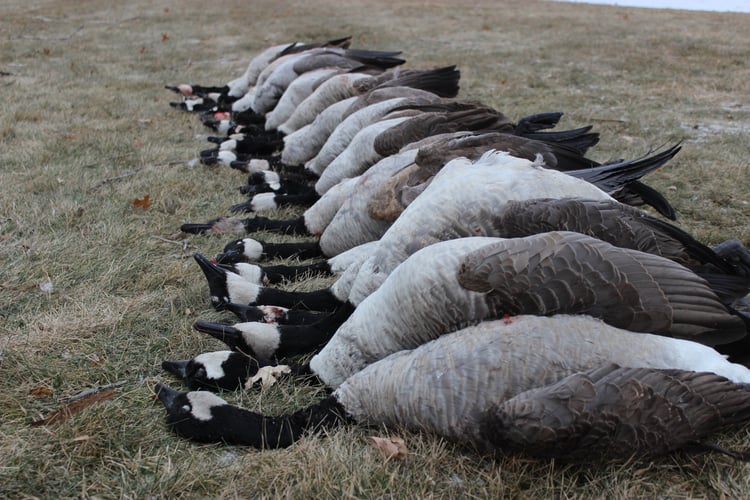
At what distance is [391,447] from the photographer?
230cm

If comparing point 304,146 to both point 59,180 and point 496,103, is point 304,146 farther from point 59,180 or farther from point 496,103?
point 496,103

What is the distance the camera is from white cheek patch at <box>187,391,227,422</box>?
2502mm

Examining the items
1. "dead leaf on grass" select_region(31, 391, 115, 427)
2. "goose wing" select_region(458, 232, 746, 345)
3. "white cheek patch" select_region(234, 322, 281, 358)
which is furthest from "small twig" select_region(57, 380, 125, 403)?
"goose wing" select_region(458, 232, 746, 345)

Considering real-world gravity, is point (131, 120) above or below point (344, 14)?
below

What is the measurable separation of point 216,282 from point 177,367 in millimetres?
760

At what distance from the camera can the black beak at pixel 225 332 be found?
3.01 metres

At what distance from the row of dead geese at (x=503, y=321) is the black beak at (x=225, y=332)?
0.05ft

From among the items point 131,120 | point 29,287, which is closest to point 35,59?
point 131,120

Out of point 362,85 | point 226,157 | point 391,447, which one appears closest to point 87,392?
point 391,447

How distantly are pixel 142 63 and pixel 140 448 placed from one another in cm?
1149

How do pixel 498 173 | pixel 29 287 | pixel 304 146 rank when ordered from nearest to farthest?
pixel 498 173
pixel 29 287
pixel 304 146

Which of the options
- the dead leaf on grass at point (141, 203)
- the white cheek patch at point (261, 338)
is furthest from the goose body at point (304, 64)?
the white cheek patch at point (261, 338)

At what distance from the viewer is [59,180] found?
5.55 meters

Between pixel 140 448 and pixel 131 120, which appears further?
pixel 131 120
